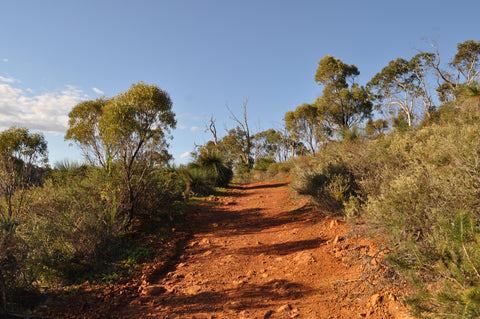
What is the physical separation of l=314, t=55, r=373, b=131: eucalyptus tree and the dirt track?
20760 millimetres

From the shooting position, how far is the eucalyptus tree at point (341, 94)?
24531mm

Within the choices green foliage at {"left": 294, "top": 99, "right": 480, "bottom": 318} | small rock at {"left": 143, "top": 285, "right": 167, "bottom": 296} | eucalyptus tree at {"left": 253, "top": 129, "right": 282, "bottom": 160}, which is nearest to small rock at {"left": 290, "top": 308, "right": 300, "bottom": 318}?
green foliage at {"left": 294, "top": 99, "right": 480, "bottom": 318}

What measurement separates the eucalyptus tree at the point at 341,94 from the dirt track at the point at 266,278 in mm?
20760

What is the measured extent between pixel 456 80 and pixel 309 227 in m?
24.5

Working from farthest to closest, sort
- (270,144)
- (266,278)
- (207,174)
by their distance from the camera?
(270,144) → (207,174) → (266,278)

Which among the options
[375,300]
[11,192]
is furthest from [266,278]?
[11,192]

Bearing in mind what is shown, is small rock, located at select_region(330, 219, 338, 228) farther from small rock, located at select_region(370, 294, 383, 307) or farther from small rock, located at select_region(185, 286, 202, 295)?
small rock, located at select_region(185, 286, 202, 295)

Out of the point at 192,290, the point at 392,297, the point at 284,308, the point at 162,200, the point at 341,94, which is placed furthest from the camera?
the point at 341,94

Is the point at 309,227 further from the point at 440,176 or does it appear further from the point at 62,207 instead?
the point at 62,207

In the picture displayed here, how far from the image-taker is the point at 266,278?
394 cm

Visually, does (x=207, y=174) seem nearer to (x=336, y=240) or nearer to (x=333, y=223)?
(x=333, y=223)

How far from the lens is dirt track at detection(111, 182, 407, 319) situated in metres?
3.04

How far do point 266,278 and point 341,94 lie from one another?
23.5 meters

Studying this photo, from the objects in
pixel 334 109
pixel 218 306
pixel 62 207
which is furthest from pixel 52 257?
pixel 334 109
